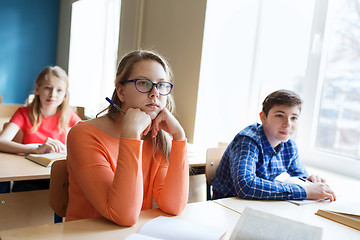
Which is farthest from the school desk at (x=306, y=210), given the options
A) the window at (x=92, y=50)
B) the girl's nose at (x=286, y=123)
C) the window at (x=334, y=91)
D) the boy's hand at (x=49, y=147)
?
the window at (x=92, y=50)

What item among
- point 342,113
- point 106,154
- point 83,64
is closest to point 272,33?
point 342,113

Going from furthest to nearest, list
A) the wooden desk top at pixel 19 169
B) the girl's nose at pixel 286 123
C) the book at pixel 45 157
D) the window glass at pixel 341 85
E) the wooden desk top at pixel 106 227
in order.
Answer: the window glass at pixel 341 85 < the book at pixel 45 157 < the girl's nose at pixel 286 123 < the wooden desk top at pixel 19 169 < the wooden desk top at pixel 106 227

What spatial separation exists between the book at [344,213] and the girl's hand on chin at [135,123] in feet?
2.47

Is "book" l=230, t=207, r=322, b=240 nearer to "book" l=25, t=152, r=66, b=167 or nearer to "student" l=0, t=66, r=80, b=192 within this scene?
"book" l=25, t=152, r=66, b=167

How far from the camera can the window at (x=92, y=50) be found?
468cm

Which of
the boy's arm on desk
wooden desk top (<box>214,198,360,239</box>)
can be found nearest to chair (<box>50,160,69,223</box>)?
wooden desk top (<box>214,198,360,239</box>)

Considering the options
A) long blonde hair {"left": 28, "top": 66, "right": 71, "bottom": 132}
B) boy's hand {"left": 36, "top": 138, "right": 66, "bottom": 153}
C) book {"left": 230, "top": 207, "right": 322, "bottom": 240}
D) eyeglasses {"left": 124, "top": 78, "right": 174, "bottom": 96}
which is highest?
eyeglasses {"left": 124, "top": 78, "right": 174, "bottom": 96}

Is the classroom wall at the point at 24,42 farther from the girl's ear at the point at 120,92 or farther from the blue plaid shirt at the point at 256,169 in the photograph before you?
the girl's ear at the point at 120,92

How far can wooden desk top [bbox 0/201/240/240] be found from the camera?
35.2 inches

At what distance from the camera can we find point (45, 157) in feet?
5.96

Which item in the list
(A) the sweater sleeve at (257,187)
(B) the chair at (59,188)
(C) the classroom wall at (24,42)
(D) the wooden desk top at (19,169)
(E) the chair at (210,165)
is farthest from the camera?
(C) the classroom wall at (24,42)

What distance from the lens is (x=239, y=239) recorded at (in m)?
0.91

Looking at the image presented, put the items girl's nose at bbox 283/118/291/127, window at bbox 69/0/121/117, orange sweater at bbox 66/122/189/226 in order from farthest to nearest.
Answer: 1. window at bbox 69/0/121/117
2. girl's nose at bbox 283/118/291/127
3. orange sweater at bbox 66/122/189/226

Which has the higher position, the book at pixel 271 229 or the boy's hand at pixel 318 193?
the book at pixel 271 229
